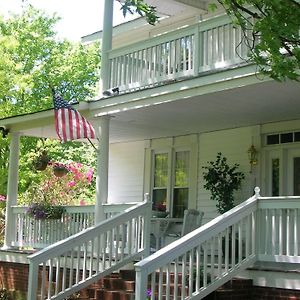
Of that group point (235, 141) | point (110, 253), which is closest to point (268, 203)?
point (110, 253)

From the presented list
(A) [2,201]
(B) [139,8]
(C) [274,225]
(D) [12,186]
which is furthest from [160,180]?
(B) [139,8]

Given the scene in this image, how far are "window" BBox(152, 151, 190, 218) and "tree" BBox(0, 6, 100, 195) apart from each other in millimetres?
7226

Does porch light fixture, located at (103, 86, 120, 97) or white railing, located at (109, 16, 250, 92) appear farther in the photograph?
porch light fixture, located at (103, 86, 120, 97)

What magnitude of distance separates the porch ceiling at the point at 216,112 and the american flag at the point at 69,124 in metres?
0.97

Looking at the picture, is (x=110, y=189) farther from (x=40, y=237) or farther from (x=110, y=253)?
(x=110, y=253)

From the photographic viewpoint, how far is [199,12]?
15.6m

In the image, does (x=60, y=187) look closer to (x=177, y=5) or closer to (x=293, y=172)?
(x=177, y=5)

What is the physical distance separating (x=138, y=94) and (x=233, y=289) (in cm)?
425

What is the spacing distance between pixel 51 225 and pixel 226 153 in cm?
434

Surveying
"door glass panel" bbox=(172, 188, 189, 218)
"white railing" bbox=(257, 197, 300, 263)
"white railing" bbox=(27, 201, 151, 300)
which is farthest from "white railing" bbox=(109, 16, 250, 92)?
"door glass panel" bbox=(172, 188, 189, 218)

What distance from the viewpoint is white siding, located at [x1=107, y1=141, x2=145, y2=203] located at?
1691 centimetres

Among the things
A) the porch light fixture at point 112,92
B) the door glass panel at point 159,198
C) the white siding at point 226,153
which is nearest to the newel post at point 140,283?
the porch light fixture at point 112,92

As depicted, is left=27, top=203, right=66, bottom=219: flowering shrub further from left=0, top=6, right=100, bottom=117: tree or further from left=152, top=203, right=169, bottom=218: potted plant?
left=0, top=6, right=100, bottom=117: tree

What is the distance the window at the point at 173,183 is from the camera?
15672mm
